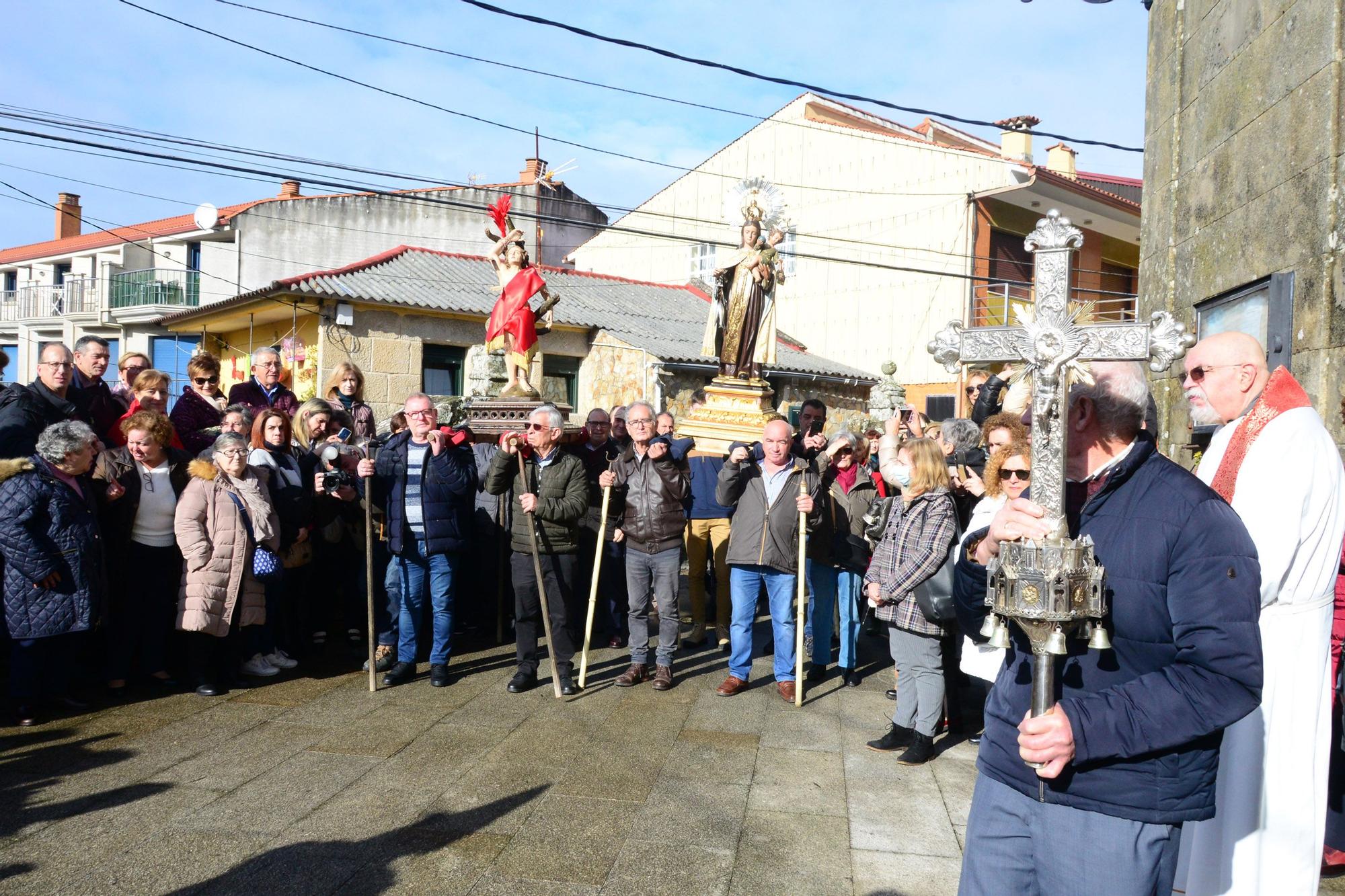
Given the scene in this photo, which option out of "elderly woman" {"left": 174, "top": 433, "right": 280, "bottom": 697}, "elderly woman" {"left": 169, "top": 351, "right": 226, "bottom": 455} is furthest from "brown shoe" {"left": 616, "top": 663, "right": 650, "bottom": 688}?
"elderly woman" {"left": 169, "top": 351, "right": 226, "bottom": 455}

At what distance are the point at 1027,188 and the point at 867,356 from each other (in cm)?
559

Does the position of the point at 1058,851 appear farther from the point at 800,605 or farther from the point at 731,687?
the point at 731,687

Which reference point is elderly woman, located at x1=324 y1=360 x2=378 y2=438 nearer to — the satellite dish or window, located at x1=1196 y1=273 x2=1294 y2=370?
window, located at x1=1196 y1=273 x2=1294 y2=370

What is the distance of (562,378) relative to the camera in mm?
21188

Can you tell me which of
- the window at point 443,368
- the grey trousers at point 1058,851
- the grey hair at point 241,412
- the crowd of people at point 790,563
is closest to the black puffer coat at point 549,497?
the crowd of people at point 790,563

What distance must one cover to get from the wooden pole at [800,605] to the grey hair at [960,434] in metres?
1.14

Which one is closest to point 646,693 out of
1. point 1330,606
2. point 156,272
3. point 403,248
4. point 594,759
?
point 594,759

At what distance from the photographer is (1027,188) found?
2012cm

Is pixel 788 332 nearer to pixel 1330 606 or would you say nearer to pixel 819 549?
pixel 819 549

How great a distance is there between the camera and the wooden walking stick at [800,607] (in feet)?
21.3

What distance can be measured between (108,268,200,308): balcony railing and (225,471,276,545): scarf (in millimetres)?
25504

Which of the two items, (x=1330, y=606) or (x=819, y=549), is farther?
(x=819, y=549)

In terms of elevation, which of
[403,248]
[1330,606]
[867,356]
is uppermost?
[403,248]

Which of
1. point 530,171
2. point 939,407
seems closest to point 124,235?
point 530,171
